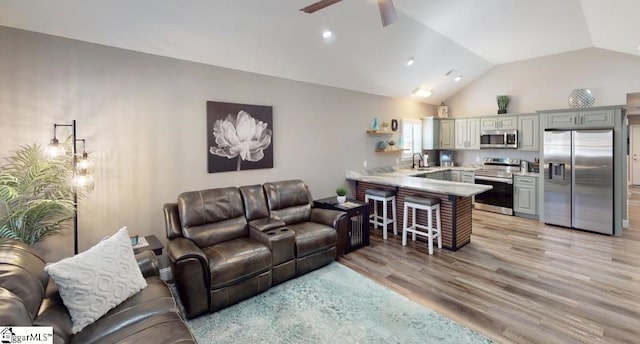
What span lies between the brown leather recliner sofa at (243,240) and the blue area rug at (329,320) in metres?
0.17

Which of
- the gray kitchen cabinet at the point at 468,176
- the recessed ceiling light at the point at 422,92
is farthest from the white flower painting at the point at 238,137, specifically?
the gray kitchen cabinet at the point at 468,176


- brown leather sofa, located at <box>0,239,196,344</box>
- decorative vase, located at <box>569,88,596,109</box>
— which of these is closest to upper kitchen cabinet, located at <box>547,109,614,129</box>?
decorative vase, located at <box>569,88,596,109</box>

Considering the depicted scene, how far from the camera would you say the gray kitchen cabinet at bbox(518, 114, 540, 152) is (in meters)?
5.90

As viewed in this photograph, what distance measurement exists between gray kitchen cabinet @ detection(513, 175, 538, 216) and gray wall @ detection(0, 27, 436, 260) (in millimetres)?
4582

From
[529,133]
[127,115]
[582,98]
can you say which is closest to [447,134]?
[529,133]

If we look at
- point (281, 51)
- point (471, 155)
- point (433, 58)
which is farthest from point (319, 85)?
point (471, 155)

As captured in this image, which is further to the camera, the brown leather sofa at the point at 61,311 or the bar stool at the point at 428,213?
the bar stool at the point at 428,213

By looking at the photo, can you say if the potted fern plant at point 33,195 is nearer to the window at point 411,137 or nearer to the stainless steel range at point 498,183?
the window at point 411,137

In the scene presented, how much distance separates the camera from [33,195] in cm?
261

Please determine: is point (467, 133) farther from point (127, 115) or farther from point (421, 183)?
point (127, 115)

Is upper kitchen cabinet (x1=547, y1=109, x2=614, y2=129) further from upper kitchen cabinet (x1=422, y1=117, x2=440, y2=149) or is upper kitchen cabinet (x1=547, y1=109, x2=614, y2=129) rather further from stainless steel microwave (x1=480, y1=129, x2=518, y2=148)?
upper kitchen cabinet (x1=422, y1=117, x2=440, y2=149)

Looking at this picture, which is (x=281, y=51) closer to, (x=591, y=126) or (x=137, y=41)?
(x=137, y=41)

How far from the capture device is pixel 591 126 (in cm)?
494

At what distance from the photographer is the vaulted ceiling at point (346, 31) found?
2.77 metres
